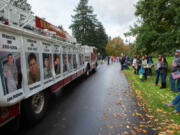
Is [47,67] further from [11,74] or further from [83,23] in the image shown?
[83,23]

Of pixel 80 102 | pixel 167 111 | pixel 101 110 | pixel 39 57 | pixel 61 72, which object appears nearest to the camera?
pixel 39 57

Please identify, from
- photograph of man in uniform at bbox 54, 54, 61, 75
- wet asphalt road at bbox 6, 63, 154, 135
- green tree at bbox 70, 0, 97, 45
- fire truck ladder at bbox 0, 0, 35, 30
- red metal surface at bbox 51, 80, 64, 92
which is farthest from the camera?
green tree at bbox 70, 0, 97, 45

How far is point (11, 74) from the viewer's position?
8.64 ft

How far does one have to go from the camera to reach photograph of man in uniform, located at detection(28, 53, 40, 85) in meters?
3.29

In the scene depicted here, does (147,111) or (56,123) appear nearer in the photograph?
(56,123)

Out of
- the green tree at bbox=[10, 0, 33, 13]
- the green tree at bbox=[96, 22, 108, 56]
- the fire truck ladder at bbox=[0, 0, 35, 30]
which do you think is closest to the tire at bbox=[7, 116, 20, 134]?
the fire truck ladder at bbox=[0, 0, 35, 30]

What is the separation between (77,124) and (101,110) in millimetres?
1164

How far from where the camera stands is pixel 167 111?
4062 mm

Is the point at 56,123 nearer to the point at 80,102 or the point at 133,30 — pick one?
the point at 80,102

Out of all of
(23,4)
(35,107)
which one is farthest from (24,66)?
(23,4)

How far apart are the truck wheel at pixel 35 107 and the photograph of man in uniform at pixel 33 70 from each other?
49cm

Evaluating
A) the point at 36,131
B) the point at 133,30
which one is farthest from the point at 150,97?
the point at 133,30

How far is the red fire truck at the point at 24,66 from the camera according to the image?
2.52 metres

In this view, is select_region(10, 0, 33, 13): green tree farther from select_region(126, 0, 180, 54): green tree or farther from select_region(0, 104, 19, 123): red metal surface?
select_region(0, 104, 19, 123): red metal surface
